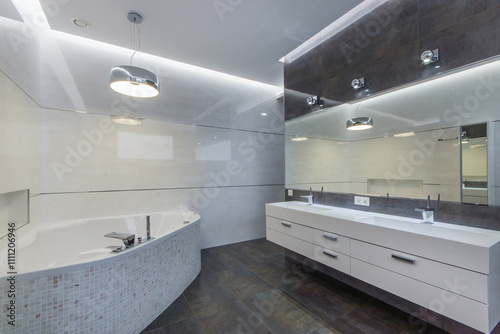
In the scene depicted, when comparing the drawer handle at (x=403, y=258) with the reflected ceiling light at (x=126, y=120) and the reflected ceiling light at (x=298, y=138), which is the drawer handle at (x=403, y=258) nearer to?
the reflected ceiling light at (x=298, y=138)

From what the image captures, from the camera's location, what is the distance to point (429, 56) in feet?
6.12

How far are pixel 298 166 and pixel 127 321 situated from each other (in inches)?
109

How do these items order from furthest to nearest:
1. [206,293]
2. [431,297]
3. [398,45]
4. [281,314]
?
1. [206,293]
2. [398,45]
3. [281,314]
4. [431,297]

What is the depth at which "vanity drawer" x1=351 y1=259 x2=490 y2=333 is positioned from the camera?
1.30m

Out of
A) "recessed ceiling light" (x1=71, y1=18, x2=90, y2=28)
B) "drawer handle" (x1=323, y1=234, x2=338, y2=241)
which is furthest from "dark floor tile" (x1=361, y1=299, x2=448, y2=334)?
"recessed ceiling light" (x1=71, y1=18, x2=90, y2=28)

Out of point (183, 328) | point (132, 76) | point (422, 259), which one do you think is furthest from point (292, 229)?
point (132, 76)

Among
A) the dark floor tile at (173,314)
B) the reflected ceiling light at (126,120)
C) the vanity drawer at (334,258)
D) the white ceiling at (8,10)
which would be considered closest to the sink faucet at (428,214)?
the vanity drawer at (334,258)

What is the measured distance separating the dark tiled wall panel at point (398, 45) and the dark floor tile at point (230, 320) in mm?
2549

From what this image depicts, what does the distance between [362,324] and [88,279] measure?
2.19 meters

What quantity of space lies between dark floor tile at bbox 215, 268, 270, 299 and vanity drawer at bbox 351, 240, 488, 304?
1155 millimetres

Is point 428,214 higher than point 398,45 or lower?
lower

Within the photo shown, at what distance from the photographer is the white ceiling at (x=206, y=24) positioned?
7.29 ft

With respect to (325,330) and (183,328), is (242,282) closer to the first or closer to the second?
(183,328)

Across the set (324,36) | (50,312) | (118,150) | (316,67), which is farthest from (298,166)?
(50,312)
